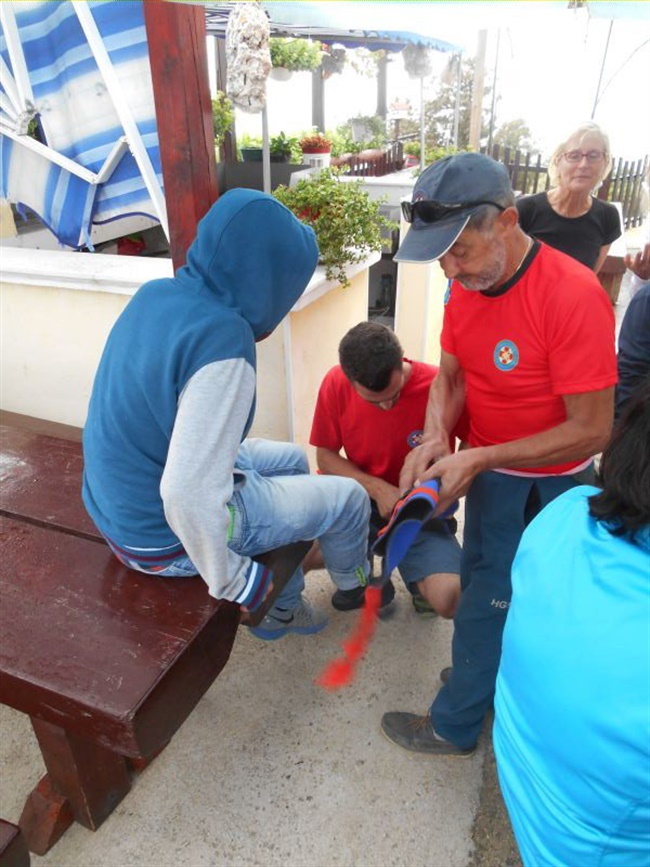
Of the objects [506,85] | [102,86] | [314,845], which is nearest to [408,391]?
[314,845]

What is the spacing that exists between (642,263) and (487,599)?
2207 millimetres

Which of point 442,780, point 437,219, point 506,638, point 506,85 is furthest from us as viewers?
point 506,85

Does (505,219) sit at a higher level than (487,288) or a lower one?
higher

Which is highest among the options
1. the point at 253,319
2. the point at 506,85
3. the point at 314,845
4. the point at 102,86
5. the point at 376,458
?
the point at 506,85

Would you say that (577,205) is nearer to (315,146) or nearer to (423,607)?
(423,607)

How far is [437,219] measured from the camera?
72.6 inches

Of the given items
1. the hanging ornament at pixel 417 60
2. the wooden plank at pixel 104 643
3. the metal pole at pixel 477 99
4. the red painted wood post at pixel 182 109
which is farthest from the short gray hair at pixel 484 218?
the metal pole at pixel 477 99

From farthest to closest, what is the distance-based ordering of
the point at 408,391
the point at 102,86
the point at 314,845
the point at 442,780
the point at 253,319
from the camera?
the point at 102,86 → the point at 408,391 → the point at 442,780 → the point at 314,845 → the point at 253,319

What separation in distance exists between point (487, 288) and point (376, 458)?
0.98 m

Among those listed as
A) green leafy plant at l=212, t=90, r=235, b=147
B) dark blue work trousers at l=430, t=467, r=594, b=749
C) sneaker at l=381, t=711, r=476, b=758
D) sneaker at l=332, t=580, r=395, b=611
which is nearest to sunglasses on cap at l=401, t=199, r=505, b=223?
dark blue work trousers at l=430, t=467, r=594, b=749

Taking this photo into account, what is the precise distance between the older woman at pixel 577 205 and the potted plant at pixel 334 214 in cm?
112

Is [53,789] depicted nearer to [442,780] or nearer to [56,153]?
[442,780]

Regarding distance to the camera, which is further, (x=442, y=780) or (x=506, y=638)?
(x=442, y=780)

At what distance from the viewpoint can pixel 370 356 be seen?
2316 millimetres
